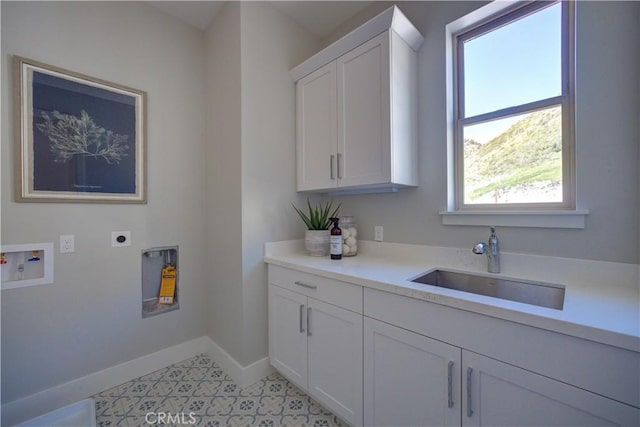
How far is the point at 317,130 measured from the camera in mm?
1917

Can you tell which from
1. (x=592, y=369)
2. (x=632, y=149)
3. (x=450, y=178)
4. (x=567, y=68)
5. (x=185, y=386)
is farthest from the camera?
(x=185, y=386)

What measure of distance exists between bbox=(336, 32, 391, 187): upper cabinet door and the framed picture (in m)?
1.47

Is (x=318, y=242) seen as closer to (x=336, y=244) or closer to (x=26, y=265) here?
(x=336, y=244)

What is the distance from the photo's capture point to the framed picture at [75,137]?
4.85ft

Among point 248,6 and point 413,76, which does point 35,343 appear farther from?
point 413,76

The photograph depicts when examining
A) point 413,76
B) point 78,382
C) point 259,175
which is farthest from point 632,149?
point 78,382

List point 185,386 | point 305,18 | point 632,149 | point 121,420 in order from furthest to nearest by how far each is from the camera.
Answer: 1. point 305,18
2. point 185,386
3. point 121,420
4. point 632,149

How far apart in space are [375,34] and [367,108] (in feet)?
1.40

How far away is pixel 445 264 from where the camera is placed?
60.6 inches

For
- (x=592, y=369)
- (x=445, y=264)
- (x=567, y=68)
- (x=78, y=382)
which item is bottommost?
(x=78, y=382)

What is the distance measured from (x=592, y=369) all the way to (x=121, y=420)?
2.17 metres

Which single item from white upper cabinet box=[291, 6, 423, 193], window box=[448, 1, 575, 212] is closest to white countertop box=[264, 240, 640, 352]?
window box=[448, 1, 575, 212]

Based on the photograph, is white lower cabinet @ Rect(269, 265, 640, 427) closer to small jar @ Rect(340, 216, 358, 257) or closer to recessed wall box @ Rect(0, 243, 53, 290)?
small jar @ Rect(340, 216, 358, 257)

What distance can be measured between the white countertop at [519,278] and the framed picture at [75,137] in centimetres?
116
